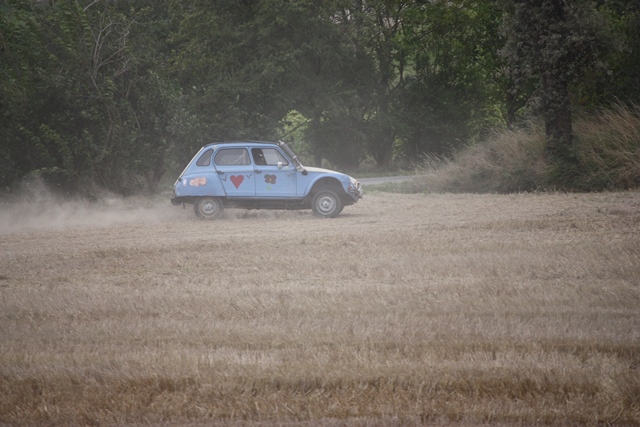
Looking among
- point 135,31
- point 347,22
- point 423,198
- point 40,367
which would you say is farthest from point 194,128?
point 40,367

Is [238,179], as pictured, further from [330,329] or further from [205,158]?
[330,329]

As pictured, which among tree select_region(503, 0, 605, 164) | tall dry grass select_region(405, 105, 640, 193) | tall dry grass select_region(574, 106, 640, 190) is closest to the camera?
tall dry grass select_region(574, 106, 640, 190)

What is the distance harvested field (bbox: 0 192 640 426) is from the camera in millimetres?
4902

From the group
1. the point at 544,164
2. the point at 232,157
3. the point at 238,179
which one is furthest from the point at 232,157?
the point at 544,164

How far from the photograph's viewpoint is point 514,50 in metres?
23.4

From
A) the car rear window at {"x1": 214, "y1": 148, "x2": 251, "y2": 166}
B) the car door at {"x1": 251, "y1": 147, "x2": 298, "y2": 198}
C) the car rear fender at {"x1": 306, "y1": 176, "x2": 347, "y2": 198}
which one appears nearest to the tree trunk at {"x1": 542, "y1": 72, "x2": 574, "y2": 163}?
the car rear fender at {"x1": 306, "y1": 176, "x2": 347, "y2": 198}

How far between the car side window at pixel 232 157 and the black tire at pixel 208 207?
824mm

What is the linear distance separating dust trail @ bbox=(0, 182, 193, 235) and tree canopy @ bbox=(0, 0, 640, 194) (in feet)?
1.93

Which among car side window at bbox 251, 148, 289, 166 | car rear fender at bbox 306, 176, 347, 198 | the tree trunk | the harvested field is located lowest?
the harvested field

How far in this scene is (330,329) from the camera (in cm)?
654

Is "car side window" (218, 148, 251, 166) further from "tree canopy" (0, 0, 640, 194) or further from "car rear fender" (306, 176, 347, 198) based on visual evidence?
"tree canopy" (0, 0, 640, 194)

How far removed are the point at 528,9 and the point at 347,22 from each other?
22.2 meters

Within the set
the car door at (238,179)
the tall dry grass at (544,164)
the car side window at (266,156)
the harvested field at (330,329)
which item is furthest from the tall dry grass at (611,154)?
the car door at (238,179)

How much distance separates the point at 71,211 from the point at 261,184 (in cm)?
563
